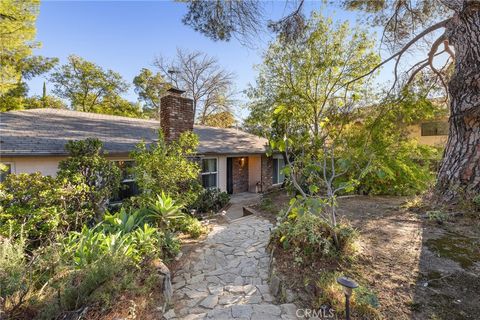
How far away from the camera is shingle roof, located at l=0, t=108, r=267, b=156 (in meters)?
5.81

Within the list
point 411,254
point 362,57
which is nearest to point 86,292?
point 411,254

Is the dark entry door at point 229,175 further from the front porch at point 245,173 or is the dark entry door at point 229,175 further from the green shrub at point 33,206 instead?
the green shrub at point 33,206

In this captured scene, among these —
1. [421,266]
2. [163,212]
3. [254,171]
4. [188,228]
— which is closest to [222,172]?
[254,171]

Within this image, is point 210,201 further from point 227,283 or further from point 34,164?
point 34,164

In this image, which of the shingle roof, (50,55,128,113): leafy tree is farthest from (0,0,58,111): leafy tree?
(50,55,128,113): leafy tree

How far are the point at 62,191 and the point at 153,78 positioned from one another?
2225 centimetres

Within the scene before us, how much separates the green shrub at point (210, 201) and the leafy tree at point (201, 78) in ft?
48.4

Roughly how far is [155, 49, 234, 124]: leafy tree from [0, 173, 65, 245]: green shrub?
1840 centimetres

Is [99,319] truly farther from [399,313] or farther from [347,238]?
[347,238]

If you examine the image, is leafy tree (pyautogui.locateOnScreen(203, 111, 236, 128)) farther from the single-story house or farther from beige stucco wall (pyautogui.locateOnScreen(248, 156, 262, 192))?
the single-story house

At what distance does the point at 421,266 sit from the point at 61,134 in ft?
30.6

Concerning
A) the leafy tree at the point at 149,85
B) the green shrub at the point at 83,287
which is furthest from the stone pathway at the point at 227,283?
the leafy tree at the point at 149,85

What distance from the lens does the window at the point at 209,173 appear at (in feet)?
33.9

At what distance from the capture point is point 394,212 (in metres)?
6.46
